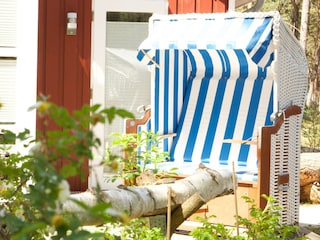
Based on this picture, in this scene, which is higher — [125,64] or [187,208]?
[125,64]

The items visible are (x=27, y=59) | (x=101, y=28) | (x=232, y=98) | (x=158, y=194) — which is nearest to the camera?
(x=158, y=194)

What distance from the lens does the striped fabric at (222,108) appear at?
816 cm

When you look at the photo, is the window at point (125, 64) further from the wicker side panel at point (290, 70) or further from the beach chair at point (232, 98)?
the wicker side panel at point (290, 70)

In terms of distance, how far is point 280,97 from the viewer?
24.1 ft

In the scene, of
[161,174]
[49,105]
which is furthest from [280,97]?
[49,105]

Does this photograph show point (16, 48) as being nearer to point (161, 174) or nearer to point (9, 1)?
point (9, 1)

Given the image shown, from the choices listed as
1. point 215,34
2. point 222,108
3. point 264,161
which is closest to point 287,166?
point 264,161

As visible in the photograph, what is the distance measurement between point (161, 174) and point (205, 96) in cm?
233

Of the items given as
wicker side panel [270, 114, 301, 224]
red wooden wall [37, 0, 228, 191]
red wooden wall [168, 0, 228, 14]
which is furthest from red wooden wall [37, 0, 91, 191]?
wicker side panel [270, 114, 301, 224]

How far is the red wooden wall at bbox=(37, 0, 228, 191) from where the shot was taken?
991cm

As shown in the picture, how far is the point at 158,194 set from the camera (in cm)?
423

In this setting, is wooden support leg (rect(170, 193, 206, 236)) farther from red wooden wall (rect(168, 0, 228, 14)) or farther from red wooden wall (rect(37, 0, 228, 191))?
red wooden wall (rect(168, 0, 228, 14))

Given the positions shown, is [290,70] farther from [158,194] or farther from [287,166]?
[158,194]

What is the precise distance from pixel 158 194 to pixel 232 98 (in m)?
4.29
